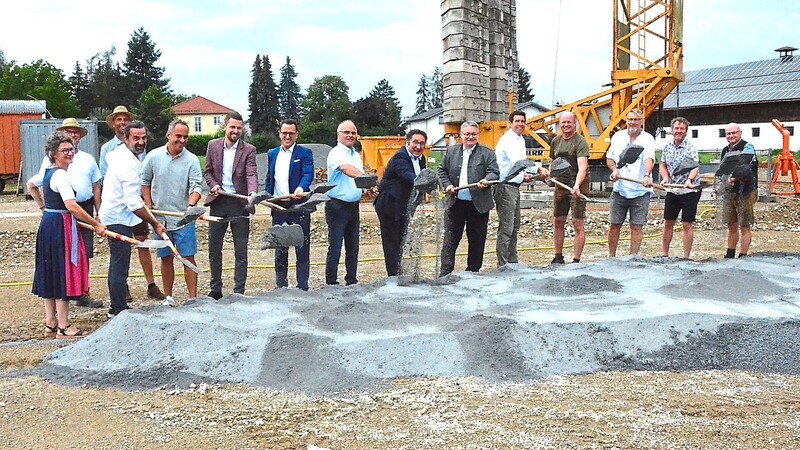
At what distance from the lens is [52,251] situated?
17.6 ft

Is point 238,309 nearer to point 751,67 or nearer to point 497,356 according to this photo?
point 497,356

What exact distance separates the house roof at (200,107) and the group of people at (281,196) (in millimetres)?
65992

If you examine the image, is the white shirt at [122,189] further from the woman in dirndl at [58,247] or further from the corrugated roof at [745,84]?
the corrugated roof at [745,84]

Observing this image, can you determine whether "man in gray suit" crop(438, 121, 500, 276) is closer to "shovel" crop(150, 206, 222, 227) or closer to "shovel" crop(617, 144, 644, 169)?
"shovel" crop(617, 144, 644, 169)

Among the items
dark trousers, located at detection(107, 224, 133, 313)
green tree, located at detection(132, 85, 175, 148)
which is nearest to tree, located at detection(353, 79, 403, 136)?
green tree, located at detection(132, 85, 175, 148)

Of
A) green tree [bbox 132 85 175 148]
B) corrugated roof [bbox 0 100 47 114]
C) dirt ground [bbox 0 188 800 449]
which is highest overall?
green tree [bbox 132 85 175 148]

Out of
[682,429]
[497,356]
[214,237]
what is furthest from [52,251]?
[682,429]

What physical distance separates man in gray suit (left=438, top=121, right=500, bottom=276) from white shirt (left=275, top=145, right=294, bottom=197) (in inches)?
54.3

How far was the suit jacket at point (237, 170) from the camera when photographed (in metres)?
6.15

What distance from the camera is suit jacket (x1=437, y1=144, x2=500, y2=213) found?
6668 millimetres

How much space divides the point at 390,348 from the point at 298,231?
1908 millimetres

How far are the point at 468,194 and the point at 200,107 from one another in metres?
69.1

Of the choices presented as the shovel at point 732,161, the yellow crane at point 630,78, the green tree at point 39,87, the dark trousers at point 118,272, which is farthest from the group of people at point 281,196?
the green tree at point 39,87

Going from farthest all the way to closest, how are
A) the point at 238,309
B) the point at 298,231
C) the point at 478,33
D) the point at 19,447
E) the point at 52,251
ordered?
the point at 478,33 → the point at 298,231 → the point at 52,251 → the point at 238,309 → the point at 19,447
